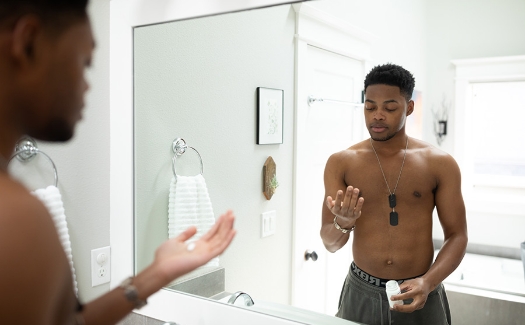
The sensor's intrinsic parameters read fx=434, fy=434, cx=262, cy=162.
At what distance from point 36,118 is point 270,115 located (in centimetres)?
92

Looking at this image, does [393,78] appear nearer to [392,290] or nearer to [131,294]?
[392,290]

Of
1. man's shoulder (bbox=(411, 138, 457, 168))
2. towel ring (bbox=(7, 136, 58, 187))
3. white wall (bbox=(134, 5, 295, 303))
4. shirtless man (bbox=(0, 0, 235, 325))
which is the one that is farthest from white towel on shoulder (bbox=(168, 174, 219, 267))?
shirtless man (bbox=(0, 0, 235, 325))

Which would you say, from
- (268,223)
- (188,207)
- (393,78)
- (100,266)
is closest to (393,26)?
(393,78)

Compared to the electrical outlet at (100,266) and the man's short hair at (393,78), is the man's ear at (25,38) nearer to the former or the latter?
the man's short hair at (393,78)

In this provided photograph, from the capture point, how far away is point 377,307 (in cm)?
102

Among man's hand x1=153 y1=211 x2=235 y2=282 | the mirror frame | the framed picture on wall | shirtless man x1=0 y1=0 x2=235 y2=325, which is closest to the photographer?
shirtless man x1=0 y1=0 x2=235 y2=325

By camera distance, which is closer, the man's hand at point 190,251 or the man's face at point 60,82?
the man's face at point 60,82

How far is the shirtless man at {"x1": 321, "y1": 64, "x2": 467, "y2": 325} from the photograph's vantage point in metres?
0.95

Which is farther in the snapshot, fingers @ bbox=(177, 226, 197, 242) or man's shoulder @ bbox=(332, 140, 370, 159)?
man's shoulder @ bbox=(332, 140, 370, 159)

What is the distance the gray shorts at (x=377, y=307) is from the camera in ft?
3.22

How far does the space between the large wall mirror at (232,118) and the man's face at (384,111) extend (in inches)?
7.4

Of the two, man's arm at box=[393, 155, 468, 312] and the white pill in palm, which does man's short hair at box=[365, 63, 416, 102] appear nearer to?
man's arm at box=[393, 155, 468, 312]

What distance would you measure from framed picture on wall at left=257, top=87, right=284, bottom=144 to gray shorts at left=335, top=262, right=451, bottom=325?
470 millimetres

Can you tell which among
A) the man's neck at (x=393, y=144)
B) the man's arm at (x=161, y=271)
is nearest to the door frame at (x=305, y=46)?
the man's neck at (x=393, y=144)
